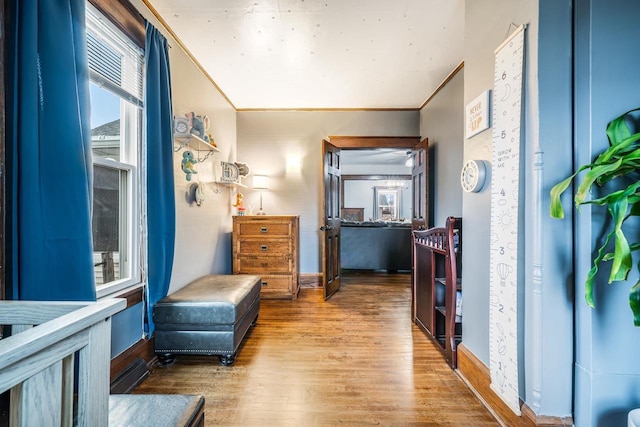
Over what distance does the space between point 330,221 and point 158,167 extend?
2.06 meters

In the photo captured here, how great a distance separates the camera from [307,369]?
1.86m

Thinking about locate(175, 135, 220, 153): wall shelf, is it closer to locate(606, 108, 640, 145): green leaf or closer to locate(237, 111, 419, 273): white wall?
locate(237, 111, 419, 273): white wall

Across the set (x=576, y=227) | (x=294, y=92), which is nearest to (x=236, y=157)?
(x=294, y=92)

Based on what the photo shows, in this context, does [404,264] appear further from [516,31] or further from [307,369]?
[516,31]

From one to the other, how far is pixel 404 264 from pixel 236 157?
3.30 metres

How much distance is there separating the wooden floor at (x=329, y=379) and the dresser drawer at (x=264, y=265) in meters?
0.69

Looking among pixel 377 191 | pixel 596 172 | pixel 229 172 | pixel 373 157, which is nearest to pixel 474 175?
pixel 596 172

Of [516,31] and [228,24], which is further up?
[228,24]

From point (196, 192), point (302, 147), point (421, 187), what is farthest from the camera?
point (302, 147)

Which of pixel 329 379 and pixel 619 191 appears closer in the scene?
pixel 619 191

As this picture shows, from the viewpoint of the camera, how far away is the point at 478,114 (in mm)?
1589

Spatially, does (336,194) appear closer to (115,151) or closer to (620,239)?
(115,151)

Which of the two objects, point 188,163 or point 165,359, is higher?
point 188,163

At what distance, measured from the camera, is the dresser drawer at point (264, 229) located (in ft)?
10.9
